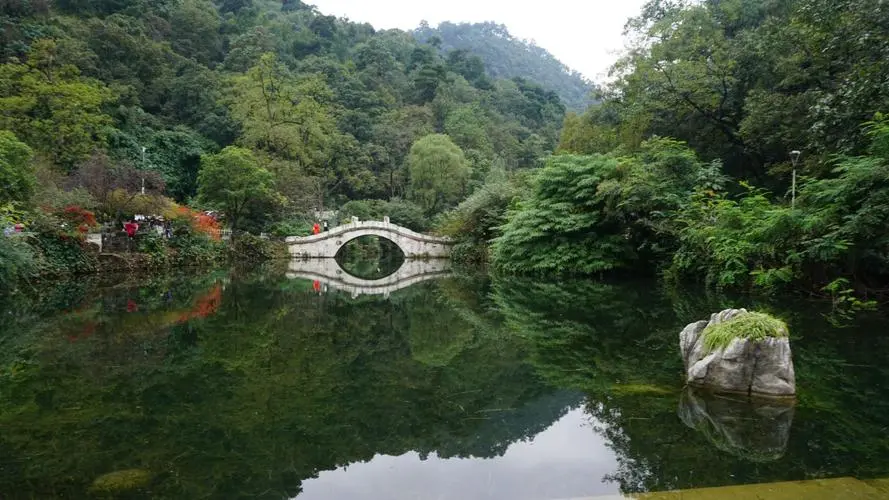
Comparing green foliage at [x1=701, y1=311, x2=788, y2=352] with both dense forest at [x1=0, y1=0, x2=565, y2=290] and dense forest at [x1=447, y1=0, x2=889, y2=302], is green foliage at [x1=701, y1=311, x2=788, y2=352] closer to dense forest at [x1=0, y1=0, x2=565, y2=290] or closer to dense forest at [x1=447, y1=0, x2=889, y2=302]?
dense forest at [x1=447, y1=0, x2=889, y2=302]

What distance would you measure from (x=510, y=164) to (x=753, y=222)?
129 feet

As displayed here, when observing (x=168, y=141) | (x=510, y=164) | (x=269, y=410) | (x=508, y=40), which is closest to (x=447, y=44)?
(x=508, y=40)

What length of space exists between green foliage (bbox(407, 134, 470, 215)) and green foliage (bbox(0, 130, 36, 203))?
25.1m

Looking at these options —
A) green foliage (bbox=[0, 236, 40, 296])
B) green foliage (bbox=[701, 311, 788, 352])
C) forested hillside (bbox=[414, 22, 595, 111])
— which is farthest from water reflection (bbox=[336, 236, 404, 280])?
forested hillside (bbox=[414, 22, 595, 111])

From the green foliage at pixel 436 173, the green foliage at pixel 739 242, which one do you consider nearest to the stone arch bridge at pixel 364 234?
the green foliage at pixel 436 173

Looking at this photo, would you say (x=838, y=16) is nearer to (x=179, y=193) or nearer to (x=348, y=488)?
(x=348, y=488)

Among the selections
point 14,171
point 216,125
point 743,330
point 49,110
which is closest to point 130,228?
point 14,171

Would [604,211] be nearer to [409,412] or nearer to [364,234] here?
[409,412]

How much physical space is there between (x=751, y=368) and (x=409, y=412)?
277 centimetres

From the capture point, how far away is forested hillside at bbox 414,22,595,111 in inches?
3986

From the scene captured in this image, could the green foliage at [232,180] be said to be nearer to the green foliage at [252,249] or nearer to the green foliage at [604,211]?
the green foliage at [252,249]

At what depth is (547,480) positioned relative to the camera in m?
3.51

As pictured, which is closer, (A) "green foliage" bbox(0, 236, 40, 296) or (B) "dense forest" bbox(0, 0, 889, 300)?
(B) "dense forest" bbox(0, 0, 889, 300)

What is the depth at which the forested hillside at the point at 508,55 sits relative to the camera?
10125 centimetres
